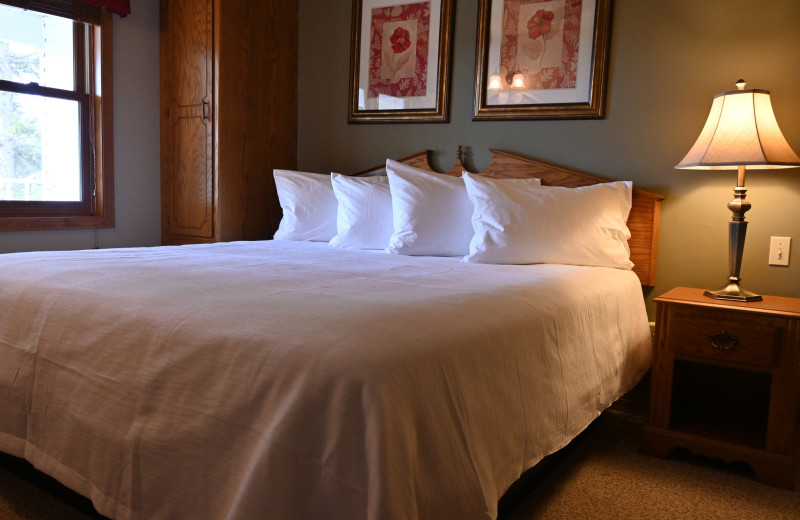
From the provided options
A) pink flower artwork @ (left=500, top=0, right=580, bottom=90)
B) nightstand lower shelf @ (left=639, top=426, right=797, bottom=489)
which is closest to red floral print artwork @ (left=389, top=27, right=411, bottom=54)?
pink flower artwork @ (left=500, top=0, right=580, bottom=90)

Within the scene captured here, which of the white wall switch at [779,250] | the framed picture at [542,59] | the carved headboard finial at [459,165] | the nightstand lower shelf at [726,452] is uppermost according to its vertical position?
the framed picture at [542,59]

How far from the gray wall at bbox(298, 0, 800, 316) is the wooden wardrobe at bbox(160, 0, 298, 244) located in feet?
3.79

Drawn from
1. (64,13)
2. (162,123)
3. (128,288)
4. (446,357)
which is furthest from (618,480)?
(64,13)

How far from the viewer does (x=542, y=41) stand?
2873 millimetres

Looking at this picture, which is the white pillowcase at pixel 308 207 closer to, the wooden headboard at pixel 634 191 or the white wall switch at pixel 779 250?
the wooden headboard at pixel 634 191

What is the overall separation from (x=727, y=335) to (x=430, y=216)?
1.23m

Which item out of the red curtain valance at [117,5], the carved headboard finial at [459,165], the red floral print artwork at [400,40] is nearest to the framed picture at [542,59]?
the carved headboard finial at [459,165]

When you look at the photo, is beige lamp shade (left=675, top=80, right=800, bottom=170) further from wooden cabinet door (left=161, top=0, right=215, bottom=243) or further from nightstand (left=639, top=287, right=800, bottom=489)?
wooden cabinet door (left=161, top=0, right=215, bottom=243)

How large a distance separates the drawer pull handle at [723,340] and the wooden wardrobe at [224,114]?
8.18ft

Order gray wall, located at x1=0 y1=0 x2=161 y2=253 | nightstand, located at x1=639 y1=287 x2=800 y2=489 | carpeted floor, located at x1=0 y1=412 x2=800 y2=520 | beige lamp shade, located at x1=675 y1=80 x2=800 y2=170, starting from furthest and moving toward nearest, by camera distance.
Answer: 1. gray wall, located at x1=0 y1=0 x2=161 y2=253
2. beige lamp shade, located at x1=675 y1=80 x2=800 y2=170
3. nightstand, located at x1=639 y1=287 x2=800 y2=489
4. carpeted floor, located at x1=0 y1=412 x2=800 y2=520

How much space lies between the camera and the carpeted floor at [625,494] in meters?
1.71

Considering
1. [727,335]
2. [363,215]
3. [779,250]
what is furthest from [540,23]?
[727,335]

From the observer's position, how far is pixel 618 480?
6.52ft

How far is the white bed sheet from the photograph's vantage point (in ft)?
3.41
